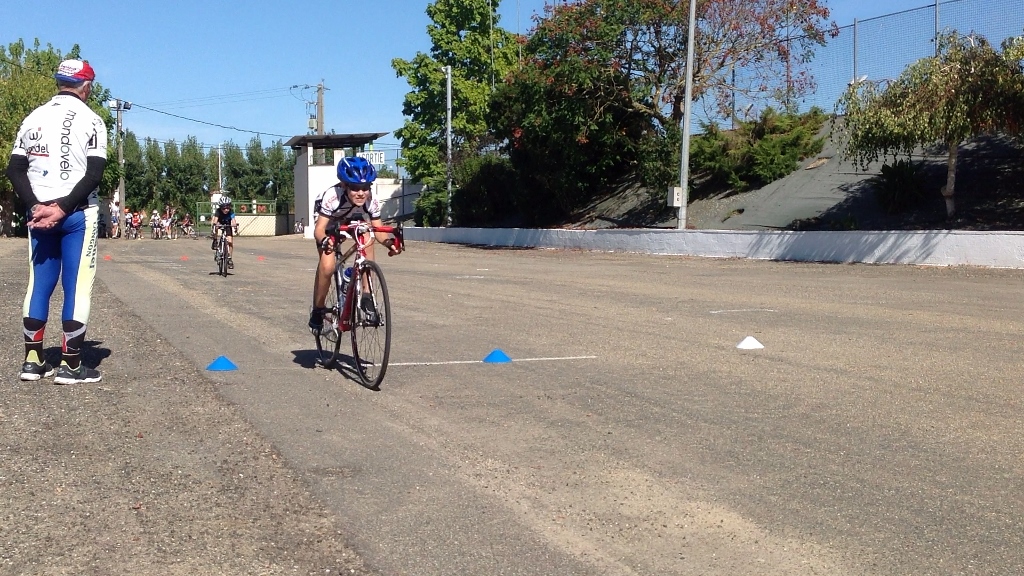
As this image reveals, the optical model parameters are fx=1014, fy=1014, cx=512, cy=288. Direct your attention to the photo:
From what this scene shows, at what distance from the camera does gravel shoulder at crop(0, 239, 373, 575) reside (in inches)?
150

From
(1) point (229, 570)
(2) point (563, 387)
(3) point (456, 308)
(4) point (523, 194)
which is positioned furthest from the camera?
(4) point (523, 194)

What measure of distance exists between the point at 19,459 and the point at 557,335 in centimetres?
582

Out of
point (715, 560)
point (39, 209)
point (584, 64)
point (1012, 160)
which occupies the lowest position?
point (715, 560)

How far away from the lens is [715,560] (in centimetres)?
392

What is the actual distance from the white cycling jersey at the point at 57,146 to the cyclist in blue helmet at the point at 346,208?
1613mm

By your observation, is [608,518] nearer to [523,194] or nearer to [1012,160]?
[1012,160]

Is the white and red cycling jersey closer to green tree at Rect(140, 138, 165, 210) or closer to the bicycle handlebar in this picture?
the bicycle handlebar

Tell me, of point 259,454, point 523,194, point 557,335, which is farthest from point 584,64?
point 259,454

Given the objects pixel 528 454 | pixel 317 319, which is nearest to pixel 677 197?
pixel 317 319

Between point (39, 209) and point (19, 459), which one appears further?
point (39, 209)

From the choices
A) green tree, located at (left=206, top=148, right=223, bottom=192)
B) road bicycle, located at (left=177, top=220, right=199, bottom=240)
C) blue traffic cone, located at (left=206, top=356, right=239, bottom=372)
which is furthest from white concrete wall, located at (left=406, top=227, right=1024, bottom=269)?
green tree, located at (left=206, top=148, right=223, bottom=192)

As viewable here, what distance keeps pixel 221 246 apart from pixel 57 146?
12.0 m

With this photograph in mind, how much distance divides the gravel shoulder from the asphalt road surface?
17mm

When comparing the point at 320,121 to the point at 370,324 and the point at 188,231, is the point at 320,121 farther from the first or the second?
the point at 370,324
